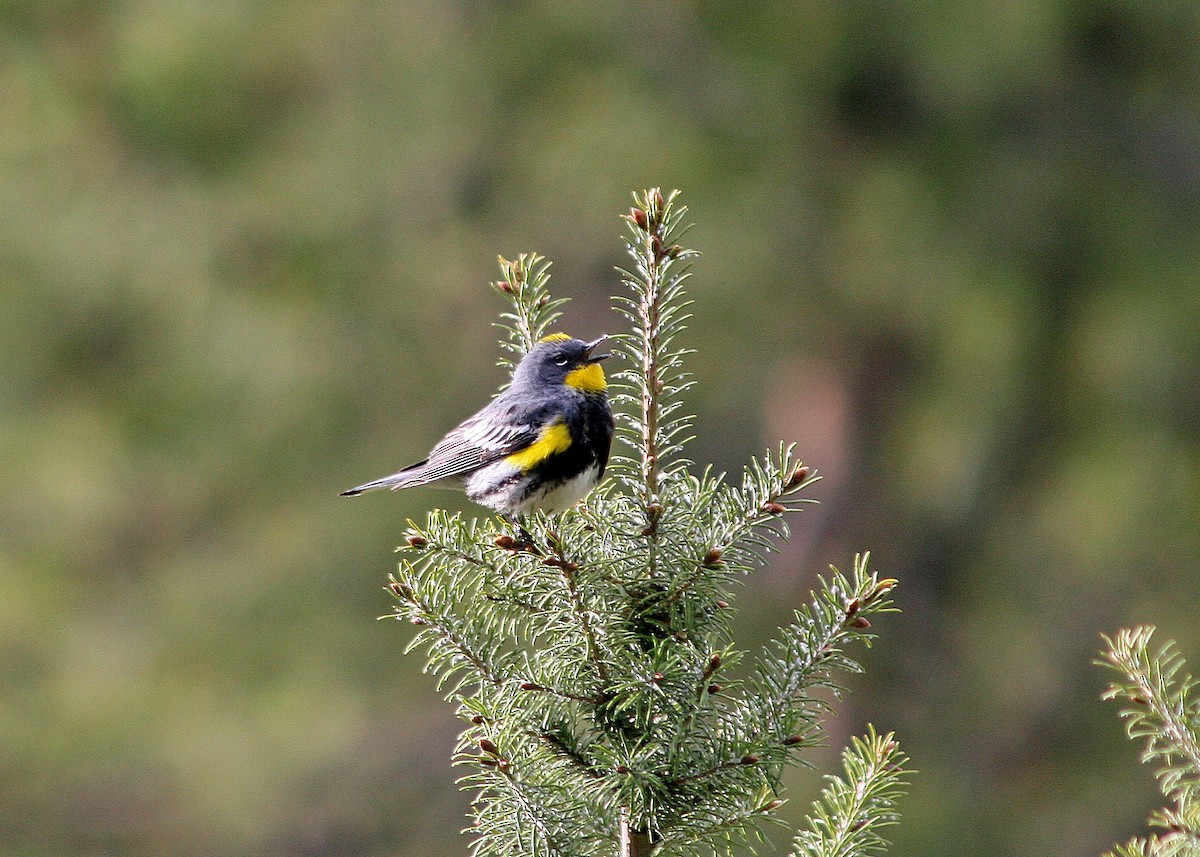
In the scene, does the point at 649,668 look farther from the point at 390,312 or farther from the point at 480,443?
the point at 390,312

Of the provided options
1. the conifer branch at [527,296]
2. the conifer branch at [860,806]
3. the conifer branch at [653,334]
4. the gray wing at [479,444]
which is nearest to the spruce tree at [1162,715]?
the conifer branch at [860,806]

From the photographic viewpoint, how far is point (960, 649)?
755 centimetres

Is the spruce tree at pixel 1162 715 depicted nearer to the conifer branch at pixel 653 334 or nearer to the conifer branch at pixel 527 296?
the conifer branch at pixel 653 334

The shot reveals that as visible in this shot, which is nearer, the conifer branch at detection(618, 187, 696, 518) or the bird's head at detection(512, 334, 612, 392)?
the conifer branch at detection(618, 187, 696, 518)

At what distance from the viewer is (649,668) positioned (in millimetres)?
1733

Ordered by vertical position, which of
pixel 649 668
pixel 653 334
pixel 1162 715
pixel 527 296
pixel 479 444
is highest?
pixel 479 444

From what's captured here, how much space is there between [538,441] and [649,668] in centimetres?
105

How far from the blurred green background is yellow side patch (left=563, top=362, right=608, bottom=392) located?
3.41m

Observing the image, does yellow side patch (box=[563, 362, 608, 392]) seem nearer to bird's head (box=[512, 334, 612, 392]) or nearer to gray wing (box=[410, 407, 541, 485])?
bird's head (box=[512, 334, 612, 392])

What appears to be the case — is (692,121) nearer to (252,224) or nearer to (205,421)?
(252,224)

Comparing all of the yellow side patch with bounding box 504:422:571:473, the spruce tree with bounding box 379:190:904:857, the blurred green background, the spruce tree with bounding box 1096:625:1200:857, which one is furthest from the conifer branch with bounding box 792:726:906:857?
the blurred green background

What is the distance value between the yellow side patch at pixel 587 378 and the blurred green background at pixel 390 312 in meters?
3.41

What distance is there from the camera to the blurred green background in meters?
6.51

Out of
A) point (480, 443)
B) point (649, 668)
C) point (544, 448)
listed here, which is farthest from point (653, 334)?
point (480, 443)
